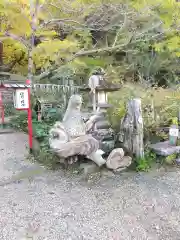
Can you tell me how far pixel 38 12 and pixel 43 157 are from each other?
4.75m

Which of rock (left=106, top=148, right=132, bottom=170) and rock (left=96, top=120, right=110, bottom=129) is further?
rock (left=96, top=120, right=110, bottom=129)

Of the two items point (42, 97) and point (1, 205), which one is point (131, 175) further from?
point (42, 97)

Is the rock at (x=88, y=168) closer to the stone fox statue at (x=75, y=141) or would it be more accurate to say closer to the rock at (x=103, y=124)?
the stone fox statue at (x=75, y=141)

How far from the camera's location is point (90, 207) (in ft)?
9.71

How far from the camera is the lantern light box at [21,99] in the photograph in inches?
173

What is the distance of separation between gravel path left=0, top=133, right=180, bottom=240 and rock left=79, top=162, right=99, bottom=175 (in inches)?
7.8

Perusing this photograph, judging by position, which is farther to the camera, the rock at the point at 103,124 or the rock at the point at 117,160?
the rock at the point at 103,124

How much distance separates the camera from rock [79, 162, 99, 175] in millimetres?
3785

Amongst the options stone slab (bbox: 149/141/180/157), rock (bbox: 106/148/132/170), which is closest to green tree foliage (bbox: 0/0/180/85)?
stone slab (bbox: 149/141/180/157)

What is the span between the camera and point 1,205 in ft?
9.72

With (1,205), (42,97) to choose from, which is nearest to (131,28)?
(42,97)

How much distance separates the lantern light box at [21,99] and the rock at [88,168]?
1.51 m

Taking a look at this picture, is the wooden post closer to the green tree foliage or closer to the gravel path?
the gravel path

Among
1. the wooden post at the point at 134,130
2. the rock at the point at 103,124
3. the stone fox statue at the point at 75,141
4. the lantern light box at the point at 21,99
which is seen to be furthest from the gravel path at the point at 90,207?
the lantern light box at the point at 21,99
